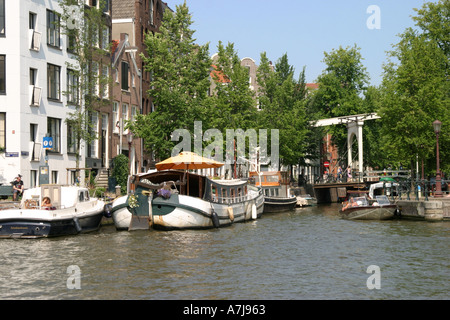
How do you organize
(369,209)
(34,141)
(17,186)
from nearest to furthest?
(17,186) → (369,209) → (34,141)

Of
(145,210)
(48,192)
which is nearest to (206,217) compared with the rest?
(145,210)

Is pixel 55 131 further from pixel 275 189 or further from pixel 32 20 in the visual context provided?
pixel 275 189

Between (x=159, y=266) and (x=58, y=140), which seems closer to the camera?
(x=159, y=266)

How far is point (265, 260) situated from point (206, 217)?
11.4 m

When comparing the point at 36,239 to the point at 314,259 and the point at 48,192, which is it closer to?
the point at 48,192

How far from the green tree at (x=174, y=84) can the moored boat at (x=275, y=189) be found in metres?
7.34

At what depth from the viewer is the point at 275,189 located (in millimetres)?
57844

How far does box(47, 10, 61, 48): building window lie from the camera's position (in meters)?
46.6

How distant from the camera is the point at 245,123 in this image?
61.0m

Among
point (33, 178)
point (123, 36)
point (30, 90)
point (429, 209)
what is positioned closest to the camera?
point (429, 209)

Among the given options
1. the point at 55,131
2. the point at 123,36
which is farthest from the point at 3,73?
the point at 123,36

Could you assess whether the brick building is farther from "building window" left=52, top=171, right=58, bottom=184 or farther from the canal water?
the canal water

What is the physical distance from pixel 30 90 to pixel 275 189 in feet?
73.6

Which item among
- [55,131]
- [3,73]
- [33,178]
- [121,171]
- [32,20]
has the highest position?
[32,20]
